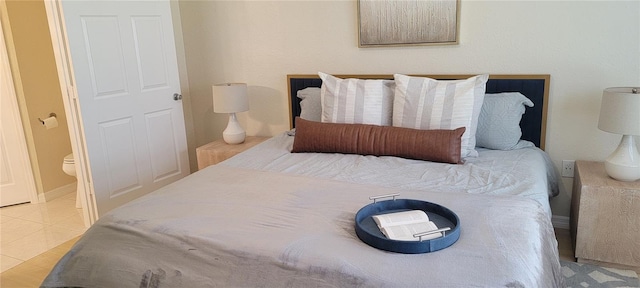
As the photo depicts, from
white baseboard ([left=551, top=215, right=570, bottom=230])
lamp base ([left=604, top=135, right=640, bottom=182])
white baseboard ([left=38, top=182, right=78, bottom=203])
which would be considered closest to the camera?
lamp base ([left=604, top=135, right=640, bottom=182])

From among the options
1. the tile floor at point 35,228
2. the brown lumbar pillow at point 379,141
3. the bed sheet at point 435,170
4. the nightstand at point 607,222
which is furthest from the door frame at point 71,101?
the nightstand at point 607,222

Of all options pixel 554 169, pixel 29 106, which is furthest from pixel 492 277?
pixel 29 106

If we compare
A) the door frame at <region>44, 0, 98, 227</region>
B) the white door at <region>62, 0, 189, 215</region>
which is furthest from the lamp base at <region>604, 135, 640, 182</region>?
the door frame at <region>44, 0, 98, 227</region>

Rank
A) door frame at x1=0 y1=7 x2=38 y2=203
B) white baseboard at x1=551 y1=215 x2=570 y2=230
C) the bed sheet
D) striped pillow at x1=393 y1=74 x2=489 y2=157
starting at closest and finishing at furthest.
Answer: the bed sheet, striped pillow at x1=393 y1=74 x2=489 y2=157, white baseboard at x1=551 y1=215 x2=570 y2=230, door frame at x1=0 y1=7 x2=38 y2=203

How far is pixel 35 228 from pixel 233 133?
1.58 meters

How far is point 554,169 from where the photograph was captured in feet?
8.74

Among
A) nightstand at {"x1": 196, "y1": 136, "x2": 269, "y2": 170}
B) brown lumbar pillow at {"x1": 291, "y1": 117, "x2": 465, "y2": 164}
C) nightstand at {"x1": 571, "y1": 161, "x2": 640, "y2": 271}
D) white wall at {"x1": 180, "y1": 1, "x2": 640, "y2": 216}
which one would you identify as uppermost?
white wall at {"x1": 180, "y1": 1, "x2": 640, "y2": 216}

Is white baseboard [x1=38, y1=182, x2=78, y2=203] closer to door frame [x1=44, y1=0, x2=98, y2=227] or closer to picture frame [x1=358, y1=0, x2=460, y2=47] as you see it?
door frame [x1=44, y1=0, x2=98, y2=227]

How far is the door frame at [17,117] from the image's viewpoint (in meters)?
3.53

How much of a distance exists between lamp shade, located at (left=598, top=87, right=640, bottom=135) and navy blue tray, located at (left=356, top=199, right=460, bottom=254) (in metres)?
1.17

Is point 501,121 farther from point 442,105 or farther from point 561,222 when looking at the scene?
point 561,222

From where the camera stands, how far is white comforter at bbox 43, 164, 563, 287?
133cm

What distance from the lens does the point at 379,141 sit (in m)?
2.48

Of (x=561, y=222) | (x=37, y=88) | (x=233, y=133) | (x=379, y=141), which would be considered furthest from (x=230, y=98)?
(x=561, y=222)
